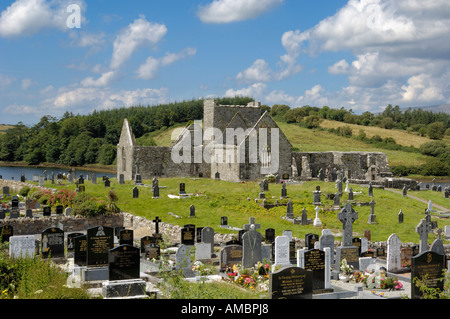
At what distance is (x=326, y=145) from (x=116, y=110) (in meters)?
57.6

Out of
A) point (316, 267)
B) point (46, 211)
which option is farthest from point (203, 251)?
point (46, 211)

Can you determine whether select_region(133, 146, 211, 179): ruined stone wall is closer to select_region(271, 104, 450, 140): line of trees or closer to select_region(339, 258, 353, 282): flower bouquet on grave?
select_region(339, 258, 353, 282): flower bouquet on grave

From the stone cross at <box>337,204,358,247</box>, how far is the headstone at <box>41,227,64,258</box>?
9148mm

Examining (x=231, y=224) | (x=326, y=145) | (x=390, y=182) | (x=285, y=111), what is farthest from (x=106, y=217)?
(x=285, y=111)

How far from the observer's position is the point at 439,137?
313 feet

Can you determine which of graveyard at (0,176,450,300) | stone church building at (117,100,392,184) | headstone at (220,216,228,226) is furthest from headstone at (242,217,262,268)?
stone church building at (117,100,392,184)

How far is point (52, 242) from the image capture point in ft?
54.1

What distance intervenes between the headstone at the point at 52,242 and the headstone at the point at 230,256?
18.5 ft

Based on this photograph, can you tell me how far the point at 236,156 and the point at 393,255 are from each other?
2291cm

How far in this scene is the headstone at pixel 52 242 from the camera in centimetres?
1647

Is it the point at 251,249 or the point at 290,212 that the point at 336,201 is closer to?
the point at 290,212

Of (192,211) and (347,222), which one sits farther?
(192,211)

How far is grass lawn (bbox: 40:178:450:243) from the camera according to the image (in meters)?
22.1

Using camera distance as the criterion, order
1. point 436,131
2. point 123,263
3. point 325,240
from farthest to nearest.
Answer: point 436,131
point 325,240
point 123,263
